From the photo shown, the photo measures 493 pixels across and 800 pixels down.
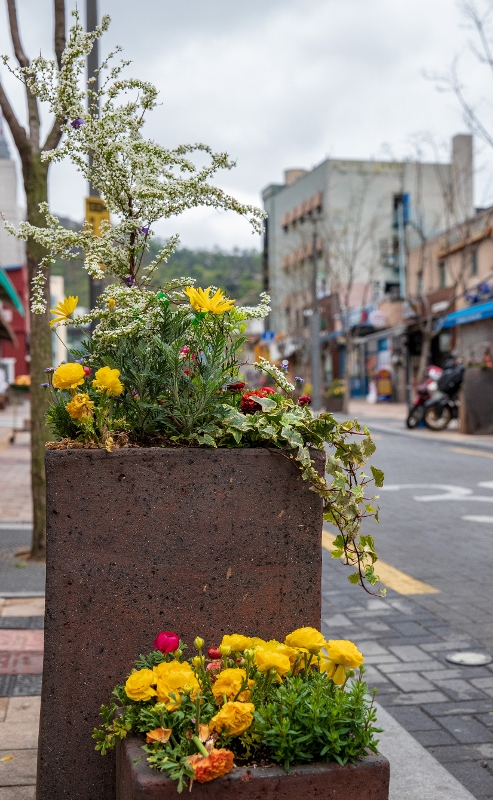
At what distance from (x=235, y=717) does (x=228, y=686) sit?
0.49 feet

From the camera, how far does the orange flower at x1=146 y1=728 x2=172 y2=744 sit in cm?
202

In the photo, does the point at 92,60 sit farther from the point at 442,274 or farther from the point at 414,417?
the point at 442,274

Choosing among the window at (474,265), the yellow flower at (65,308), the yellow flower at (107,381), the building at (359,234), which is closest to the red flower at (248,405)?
the yellow flower at (107,381)

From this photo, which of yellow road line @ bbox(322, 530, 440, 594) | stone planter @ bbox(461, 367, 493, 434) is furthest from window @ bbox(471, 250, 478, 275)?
yellow road line @ bbox(322, 530, 440, 594)

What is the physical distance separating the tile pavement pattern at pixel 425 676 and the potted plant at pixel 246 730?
1.23 meters

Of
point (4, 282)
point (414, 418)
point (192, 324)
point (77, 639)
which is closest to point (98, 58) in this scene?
point (192, 324)

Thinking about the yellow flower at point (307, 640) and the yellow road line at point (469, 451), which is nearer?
the yellow flower at point (307, 640)

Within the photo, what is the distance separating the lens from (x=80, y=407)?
2557 mm

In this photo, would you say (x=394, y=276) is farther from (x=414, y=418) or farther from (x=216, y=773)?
(x=216, y=773)

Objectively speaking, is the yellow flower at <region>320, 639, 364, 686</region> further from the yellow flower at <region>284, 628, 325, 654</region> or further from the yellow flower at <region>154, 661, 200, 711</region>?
the yellow flower at <region>154, 661, 200, 711</region>

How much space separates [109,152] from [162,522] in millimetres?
1212

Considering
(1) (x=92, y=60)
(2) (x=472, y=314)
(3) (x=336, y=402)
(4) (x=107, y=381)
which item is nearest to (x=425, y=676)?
(4) (x=107, y=381)

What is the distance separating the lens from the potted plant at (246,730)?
193 centimetres

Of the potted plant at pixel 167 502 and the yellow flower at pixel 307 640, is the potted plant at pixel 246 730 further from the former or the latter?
the potted plant at pixel 167 502
